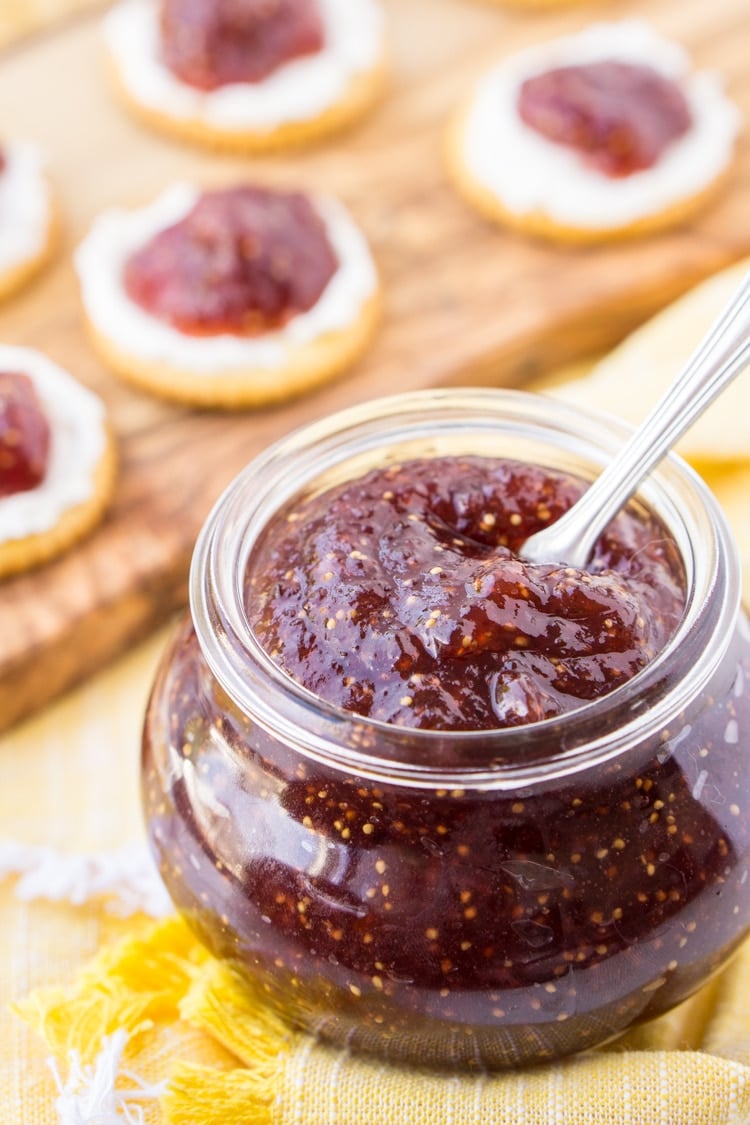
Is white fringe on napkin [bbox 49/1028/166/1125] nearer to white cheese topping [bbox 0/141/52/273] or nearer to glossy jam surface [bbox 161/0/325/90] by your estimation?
white cheese topping [bbox 0/141/52/273]

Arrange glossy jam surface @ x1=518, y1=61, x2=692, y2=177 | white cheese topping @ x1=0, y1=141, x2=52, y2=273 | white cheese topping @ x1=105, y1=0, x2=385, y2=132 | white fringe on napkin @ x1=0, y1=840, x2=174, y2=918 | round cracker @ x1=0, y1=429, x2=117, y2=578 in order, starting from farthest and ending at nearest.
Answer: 1. white cheese topping @ x1=105, y1=0, x2=385, y2=132
2. glossy jam surface @ x1=518, y1=61, x2=692, y2=177
3. white cheese topping @ x1=0, y1=141, x2=52, y2=273
4. round cracker @ x1=0, y1=429, x2=117, y2=578
5. white fringe on napkin @ x1=0, y1=840, x2=174, y2=918

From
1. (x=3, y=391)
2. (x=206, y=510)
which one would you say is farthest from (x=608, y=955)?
(x=3, y=391)

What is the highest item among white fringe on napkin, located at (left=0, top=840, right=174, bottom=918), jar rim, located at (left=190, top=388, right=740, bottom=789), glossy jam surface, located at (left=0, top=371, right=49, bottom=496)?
jar rim, located at (left=190, top=388, right=740, bottom=789)

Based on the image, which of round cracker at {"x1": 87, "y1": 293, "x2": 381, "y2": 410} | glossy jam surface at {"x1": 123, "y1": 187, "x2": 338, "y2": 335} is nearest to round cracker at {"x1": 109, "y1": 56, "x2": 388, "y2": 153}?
glossy jam surface at {"x1": 123, "y1": 187, "x2": 338, "y2": 335}

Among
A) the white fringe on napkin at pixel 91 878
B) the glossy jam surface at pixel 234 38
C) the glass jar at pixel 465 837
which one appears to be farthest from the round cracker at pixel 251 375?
the glass jar at pixel 465 837

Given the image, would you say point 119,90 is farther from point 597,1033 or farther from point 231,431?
point 597,1033

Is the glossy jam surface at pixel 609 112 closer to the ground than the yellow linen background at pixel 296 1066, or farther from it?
farther from it

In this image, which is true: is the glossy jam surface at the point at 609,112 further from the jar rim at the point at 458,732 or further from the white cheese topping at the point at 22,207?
the jar rim at the point at 458,732
